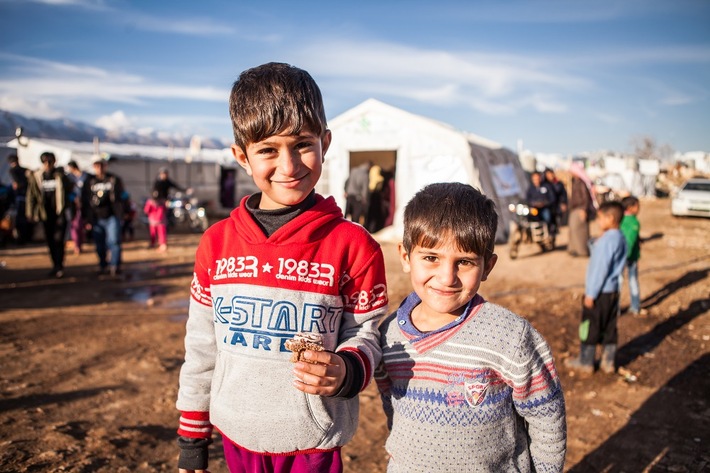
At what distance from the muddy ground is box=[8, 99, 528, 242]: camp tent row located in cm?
484

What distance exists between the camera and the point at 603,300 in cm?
464

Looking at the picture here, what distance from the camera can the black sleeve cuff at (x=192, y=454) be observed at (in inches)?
68.3

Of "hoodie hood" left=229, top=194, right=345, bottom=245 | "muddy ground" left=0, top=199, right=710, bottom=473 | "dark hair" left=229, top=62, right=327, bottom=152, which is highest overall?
"dark hair" left=229, top=62, right=327, bottom=152

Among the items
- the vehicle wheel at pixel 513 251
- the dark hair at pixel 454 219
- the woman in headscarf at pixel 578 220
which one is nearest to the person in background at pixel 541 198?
the woman in headscarf at pixel 578 220

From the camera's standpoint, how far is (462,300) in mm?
1677

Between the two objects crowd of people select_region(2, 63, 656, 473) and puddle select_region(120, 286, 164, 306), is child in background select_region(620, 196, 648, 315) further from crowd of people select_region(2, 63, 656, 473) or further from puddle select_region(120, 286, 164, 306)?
puddle select_region(120, 286, 164, 306)

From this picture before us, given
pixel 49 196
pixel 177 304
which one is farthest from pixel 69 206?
pixel 177 304

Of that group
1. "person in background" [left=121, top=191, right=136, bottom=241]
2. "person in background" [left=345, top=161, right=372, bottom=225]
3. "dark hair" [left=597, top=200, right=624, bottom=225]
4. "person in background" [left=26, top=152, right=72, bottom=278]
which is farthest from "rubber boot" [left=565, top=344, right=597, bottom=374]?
"person in background" [left=121, top=191, right=136, bottom=241]

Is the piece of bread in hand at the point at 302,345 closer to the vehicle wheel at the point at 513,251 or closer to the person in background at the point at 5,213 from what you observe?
the vehicle wheel at the point at 513,251

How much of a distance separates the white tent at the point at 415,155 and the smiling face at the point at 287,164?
37.1 feet

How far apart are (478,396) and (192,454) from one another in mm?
1036

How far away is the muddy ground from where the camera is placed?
11.1 ft

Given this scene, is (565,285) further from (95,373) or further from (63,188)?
(63,188)

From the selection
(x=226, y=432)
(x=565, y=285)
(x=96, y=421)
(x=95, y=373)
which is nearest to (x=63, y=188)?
(x=95, y=373)
